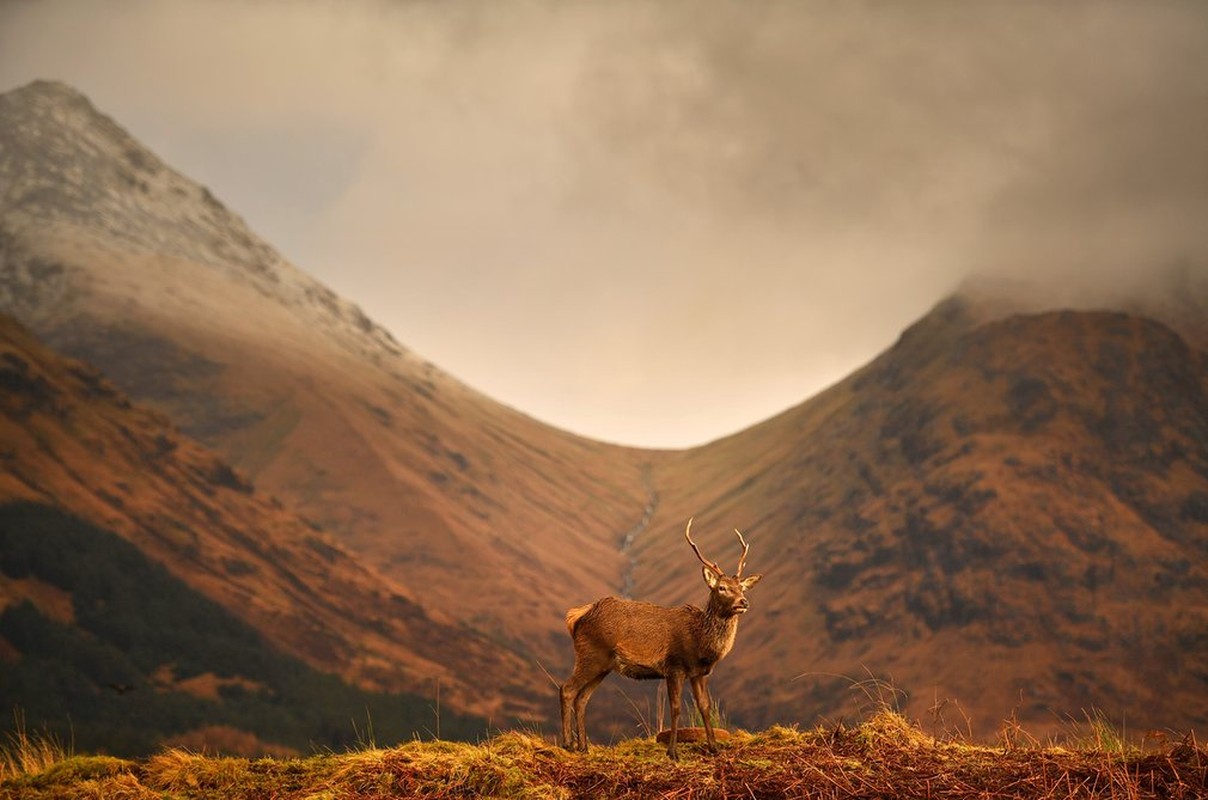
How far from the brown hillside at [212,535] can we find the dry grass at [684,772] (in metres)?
131

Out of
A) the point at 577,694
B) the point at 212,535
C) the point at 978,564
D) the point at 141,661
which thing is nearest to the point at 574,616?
the point at 577,694

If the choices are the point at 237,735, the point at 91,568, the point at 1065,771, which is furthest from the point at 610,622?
the point at 91,568

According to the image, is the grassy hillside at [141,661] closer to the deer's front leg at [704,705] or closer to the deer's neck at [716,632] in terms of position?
the deer's front leg at [704,705]

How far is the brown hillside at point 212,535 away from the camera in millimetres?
139125

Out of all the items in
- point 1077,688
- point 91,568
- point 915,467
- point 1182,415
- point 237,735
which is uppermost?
point 1182,415

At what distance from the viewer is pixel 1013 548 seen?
14838 cm

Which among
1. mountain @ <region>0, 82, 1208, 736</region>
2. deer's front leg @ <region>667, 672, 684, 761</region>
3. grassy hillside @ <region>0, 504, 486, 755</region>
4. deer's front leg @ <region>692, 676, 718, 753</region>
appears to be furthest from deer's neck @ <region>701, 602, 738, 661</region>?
mountain @ <region>0, 82, 1208, 736</region>

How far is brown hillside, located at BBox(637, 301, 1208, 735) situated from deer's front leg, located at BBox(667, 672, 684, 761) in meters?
109

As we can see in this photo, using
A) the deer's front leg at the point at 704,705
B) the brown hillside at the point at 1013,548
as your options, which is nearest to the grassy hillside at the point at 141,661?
the brown hillside at the point at 1013,548

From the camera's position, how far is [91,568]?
5143 inches

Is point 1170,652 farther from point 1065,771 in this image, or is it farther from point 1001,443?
point 1065,771

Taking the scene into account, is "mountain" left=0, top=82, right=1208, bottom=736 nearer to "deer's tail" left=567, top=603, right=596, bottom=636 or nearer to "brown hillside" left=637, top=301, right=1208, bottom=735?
"brown hillside" left=637, top=301, right=1208, bottom=735

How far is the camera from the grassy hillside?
110 m

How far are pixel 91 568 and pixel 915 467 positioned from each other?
12977 cm
